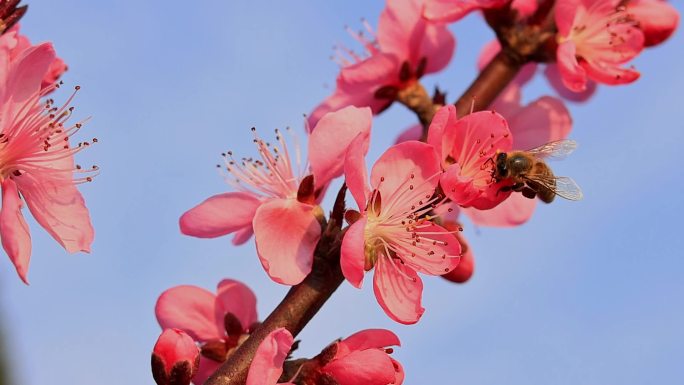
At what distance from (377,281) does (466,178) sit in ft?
1.19

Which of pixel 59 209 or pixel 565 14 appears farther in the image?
pixel 565 14

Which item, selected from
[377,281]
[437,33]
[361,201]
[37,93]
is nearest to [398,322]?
[377,281]

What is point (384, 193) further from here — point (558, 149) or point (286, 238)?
point (558, 149)

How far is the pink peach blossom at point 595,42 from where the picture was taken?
3.03m

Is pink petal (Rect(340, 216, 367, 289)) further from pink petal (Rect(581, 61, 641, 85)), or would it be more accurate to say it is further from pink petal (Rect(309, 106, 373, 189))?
pink petal (Rect(581, 61, 641, 85))

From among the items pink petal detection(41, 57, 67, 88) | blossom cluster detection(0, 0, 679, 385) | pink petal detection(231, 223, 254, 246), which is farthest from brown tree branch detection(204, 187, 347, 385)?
pink petal detection(41, 57, 67, 88)

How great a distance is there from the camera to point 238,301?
3.04 meters

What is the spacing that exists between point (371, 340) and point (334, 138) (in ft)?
1.81

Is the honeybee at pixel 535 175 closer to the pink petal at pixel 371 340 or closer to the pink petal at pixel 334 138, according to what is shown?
the pink petal at pixel 334 138

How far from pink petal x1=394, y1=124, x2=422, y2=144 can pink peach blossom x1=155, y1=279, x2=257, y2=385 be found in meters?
1.05

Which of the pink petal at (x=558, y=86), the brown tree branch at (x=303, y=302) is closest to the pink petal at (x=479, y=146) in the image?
the brown tree branch at (x=303, y=302)

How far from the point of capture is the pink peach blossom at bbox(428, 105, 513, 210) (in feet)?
7.97

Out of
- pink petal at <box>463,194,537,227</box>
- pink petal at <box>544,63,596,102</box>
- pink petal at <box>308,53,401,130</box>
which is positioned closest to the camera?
pink petal at <box>308,53,401,130</box>

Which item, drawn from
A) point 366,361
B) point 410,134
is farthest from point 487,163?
point 410,134
